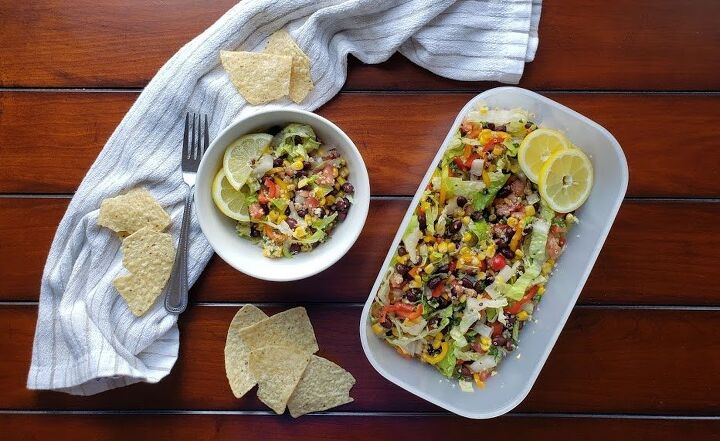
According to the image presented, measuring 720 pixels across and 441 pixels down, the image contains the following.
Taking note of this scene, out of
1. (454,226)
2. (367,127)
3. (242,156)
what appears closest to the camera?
(242,156)

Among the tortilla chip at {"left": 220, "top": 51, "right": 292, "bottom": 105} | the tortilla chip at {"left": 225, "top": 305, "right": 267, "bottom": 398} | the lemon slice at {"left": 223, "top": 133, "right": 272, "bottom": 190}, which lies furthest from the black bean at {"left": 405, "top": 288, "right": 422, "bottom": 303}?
the tortilla chip at {"left": 220, "top": 51, "right": 292, "bottom": 105}

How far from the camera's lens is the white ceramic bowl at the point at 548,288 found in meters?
1.83

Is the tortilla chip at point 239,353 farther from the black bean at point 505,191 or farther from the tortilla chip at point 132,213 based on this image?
the black bean at point 505,191

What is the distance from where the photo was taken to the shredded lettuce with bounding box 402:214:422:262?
1.82 meters

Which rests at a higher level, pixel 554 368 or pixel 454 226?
pixel 454 226

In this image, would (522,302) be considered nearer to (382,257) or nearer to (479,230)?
(479,230)

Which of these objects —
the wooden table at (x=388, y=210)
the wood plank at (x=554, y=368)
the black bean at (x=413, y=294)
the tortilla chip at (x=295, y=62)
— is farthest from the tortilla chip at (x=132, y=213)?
the black bean at (x=413, y=294)

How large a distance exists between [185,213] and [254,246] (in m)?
0.23

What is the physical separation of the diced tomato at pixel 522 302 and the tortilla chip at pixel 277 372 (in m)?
0.62

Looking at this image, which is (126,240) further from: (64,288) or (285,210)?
(285,210)

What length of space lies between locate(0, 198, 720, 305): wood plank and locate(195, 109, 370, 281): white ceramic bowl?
17 centimetres

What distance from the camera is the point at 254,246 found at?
72.1 inches

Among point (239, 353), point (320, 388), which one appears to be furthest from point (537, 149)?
point (239, 353)

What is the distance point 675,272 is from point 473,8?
1.03 meters
